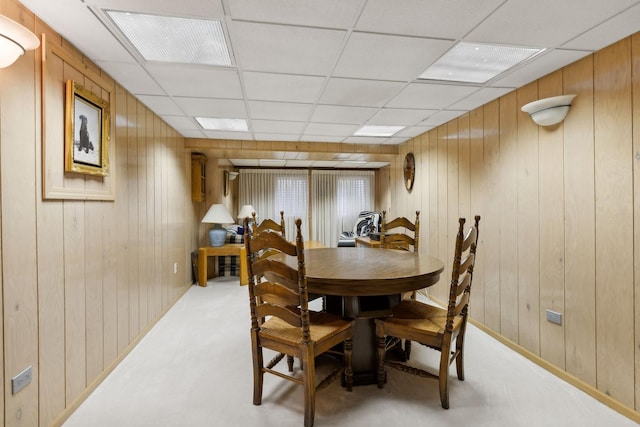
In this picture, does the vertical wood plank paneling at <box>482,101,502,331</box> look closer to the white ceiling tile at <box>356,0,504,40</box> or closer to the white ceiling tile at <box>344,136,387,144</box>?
the white ceiling tile at <box>356,0,504,40</box>

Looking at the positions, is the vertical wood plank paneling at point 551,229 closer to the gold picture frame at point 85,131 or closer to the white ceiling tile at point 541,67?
the white ceiling tile at point 541,67

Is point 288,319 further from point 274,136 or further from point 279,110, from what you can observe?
point 274,136

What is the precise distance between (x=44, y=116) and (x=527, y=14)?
2.46 meters

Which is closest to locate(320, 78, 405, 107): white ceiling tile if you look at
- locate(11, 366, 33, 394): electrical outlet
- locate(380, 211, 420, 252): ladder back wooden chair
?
locate(380, 211, 420, 252): ladder back wooden chair

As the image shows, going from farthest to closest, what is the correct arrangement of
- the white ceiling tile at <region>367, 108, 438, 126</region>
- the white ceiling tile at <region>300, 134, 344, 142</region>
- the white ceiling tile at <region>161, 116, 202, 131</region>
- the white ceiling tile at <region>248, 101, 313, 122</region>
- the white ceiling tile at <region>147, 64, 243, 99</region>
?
the white ceiling tile at <region>300, 134, 344, 142</region> → the white ceiling tile at <region>161, 116, 202, 131</region> → the white ceiling tile at <region>367, 108, 438, 126</region> → the white ceiling tile at <region>248, 101, 313, 122</region> → the white ceiling tile at <region>147, 64, 243, 99</region>

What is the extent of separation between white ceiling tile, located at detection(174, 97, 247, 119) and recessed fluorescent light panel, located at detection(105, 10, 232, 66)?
746 mm

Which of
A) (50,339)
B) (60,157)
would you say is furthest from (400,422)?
(60,157)

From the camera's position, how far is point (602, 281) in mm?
→ 1945

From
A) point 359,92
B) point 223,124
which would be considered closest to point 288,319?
point 359,92

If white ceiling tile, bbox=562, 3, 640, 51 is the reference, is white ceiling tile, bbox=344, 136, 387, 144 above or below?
above

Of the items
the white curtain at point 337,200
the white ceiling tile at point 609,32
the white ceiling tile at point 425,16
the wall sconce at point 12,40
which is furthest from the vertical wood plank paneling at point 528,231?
the white curtain at point 337,200

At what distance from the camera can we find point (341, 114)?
3275 mm

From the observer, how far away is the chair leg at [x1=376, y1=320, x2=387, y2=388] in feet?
6.48

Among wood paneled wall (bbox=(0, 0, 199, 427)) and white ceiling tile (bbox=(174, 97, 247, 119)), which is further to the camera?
white ceiling tile (bbox=(174, 97, 247, 119))
